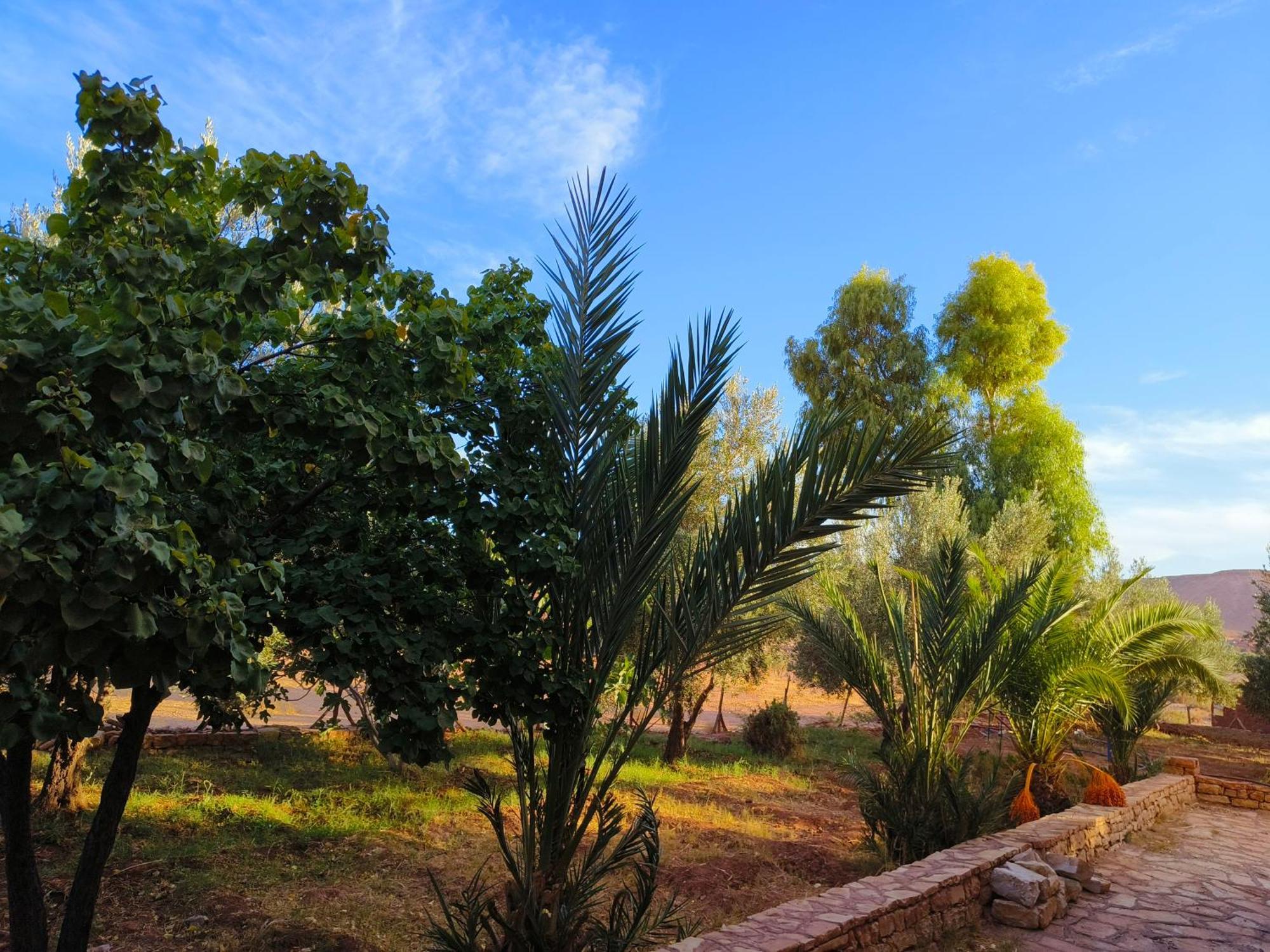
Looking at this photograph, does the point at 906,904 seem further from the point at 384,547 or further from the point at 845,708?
the point at 845,708

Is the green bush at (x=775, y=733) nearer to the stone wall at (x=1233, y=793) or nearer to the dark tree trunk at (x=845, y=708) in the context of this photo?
the dark tree trunk at (x=845, y=708)

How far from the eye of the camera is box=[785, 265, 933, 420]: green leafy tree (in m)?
25.2

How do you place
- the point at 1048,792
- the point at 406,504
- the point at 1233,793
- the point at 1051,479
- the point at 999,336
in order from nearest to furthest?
the point at 406,504 → the point at 1048,792 → the point at 1233,793 → the point at 1051,479 → the point at 999,336

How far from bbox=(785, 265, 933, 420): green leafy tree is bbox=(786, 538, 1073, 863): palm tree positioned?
17.5 meters

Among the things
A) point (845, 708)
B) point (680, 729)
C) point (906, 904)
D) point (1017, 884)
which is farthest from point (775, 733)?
point (906, 904)

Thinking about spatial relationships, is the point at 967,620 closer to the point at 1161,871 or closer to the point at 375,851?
the point at 1161,871

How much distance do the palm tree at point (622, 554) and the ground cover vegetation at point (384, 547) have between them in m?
0.02

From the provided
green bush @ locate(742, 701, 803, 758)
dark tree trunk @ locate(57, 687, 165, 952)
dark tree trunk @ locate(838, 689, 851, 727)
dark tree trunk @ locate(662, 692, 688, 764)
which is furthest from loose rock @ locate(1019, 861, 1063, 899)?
green bush @ locate(742, 701, 803, 758)

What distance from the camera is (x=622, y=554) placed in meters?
4.43

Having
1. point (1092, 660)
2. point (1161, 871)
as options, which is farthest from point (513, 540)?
point (1092, 660)

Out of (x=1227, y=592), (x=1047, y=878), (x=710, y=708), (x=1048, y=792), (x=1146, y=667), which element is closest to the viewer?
(x=1047, y=878)

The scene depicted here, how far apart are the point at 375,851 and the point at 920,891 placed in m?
4.55

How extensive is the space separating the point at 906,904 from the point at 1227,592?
9591 centimetres

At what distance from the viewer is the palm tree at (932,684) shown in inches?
291
